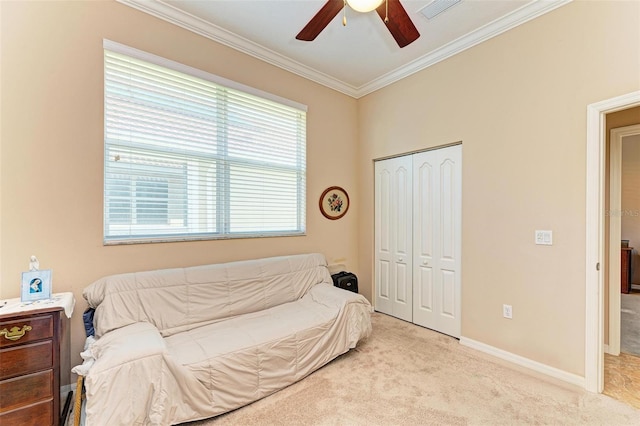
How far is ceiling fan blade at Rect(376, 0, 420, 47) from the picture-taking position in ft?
5.42

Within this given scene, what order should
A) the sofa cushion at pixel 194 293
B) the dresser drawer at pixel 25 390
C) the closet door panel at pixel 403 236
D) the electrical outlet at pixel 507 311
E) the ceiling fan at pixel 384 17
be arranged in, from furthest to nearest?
the closet door panel at pixel 403 236 < the electrical outlet at pixel 507 311 < the sofa cushion at pixel 194 293 < the ceiling fan at pixel 384 17 < the dresser drawer at pixel 25 390

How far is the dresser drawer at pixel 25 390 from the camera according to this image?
1.47m

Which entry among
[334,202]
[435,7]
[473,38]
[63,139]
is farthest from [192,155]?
[473,38]

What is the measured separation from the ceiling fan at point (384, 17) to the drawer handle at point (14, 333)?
2460 millimetres

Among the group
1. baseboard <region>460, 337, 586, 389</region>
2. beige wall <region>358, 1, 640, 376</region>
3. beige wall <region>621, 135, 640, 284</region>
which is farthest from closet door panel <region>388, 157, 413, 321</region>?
beige wall <region>621, 135, 640, 284</region>

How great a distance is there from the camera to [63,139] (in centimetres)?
202

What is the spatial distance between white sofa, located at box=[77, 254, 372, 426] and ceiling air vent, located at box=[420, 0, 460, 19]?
2.65 metres

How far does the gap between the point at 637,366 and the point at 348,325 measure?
2481 mm

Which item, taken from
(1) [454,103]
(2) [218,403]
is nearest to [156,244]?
(2) [218,403]

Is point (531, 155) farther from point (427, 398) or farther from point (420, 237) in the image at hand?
point (427, 398)

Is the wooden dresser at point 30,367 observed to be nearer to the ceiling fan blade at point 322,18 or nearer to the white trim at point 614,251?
the ceiling fan blade at point 322,18

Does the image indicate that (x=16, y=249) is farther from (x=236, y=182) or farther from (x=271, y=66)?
(x=271, y=66)

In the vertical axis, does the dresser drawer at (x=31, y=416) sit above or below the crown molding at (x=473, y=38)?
below

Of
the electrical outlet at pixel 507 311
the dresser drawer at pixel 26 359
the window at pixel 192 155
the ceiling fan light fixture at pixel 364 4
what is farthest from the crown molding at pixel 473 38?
the dresser drawer at pixel 26 359
